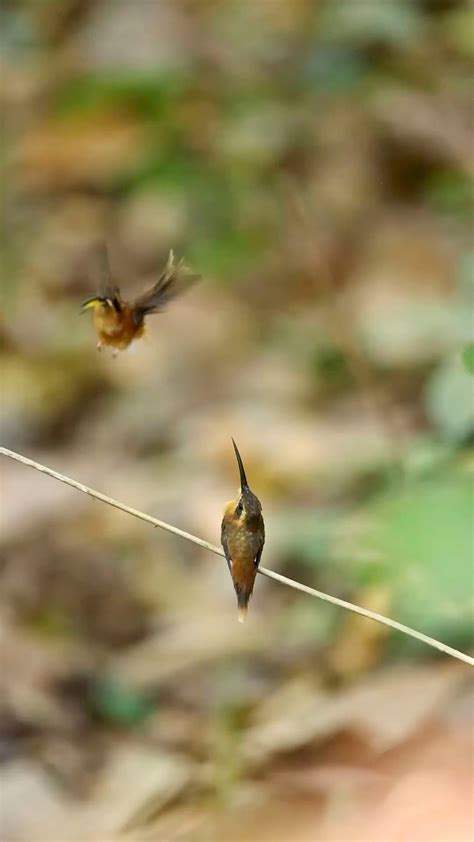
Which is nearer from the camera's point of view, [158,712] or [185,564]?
[158,712]

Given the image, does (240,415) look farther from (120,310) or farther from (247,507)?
(247,507)

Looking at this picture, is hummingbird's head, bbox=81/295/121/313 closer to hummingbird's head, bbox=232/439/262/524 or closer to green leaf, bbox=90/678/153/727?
hummingbird's head, bbox=232/439/262/524

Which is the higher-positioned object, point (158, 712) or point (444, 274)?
point (444, 274)

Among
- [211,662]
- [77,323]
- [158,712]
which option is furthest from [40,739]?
[77,323]

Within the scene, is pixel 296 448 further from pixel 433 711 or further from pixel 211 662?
pixel 433 711

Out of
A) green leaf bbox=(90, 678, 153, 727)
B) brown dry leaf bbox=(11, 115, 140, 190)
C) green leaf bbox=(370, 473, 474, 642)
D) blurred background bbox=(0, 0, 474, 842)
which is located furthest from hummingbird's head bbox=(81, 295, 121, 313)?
brown dry leaf bbox=(11, 115, 140, 190)
